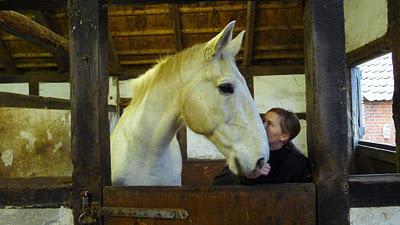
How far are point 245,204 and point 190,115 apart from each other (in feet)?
2.00

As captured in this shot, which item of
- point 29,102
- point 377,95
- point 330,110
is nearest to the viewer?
point 330,110

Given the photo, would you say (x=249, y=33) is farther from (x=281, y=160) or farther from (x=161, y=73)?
(x=281, y=160)

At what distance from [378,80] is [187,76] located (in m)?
4.20

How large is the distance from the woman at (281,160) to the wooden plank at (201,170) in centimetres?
474

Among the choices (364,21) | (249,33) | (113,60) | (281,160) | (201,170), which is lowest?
(201,170)

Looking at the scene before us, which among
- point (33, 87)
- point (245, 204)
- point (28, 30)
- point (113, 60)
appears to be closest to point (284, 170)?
point (245, 204)

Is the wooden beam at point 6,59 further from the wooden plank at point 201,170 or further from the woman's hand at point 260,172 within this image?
the woman's hand at point 260,172

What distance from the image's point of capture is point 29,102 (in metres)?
3.49

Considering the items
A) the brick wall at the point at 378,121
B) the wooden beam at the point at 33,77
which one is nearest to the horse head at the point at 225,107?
the brick wall at the point at 378,121

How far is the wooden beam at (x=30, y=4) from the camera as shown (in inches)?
54.3

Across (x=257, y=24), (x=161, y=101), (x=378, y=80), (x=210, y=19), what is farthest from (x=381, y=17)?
(x=161, y=101)

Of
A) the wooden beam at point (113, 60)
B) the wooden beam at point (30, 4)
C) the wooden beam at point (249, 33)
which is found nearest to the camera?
the wooden beam at point (30, 4)

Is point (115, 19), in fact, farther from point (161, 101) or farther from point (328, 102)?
point (328, 102)

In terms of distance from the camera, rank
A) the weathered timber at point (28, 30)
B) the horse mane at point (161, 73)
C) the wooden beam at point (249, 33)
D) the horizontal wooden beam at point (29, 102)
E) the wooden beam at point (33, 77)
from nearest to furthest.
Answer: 1. the horse mane at point (161, 73)
2. the weathered timber at point (28, 30)
3. the horizontal wooden beam at point (29, 102)
4. the wooden beam at point (249, 33)
5. the wooden beam at point (33, 77)
